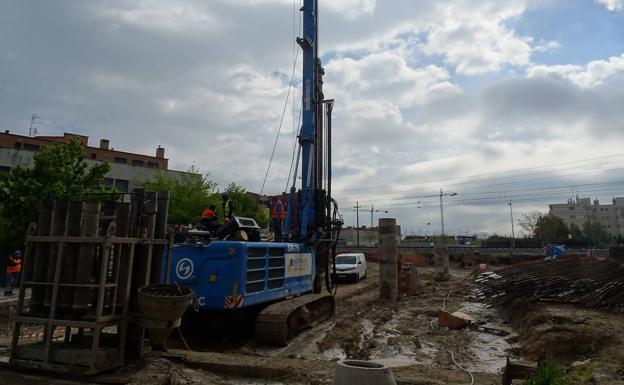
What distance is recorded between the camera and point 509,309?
43.5 ft

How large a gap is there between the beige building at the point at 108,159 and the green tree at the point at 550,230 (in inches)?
2238

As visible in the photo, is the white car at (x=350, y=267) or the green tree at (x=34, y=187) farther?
the white car at (x=350, y=267)

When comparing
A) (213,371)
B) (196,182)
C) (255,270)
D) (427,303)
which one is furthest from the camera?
(196,182)

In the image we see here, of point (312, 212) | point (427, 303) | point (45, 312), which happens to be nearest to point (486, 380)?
point (45, 312)

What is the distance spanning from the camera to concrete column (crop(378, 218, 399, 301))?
17041mm

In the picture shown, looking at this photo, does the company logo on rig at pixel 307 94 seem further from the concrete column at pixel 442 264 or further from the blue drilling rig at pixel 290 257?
the concrete column at pixel 442 264

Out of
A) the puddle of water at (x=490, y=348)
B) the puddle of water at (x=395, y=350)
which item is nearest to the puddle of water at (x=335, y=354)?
the puddle of water at (x=395, y=350)

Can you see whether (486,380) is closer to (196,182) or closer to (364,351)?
(364,351)

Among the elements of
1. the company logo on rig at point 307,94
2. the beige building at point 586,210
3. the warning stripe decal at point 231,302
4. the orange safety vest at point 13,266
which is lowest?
the warning stripe decal at point 231,302

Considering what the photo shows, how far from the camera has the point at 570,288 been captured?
12688 mm

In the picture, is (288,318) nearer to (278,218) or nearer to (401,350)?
(401,350)

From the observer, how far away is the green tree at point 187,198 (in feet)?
103

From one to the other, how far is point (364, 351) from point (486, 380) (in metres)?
3.12

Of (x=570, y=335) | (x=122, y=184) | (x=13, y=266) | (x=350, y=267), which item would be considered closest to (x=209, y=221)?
(x=570, y=335)
